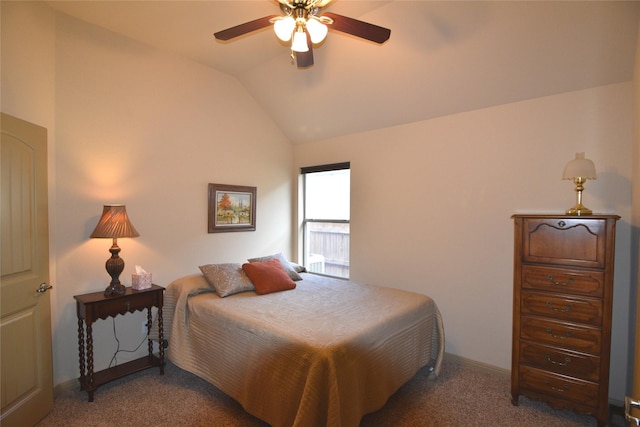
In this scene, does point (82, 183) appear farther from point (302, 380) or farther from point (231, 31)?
point (302, 380)

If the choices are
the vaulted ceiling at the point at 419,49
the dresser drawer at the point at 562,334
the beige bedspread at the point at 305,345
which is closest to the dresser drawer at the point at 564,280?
the dresser drawer at the point at 562,334

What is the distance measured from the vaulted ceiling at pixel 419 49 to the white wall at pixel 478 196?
0.69 ft

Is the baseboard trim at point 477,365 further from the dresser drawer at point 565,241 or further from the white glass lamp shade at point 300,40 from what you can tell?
the white glass lamp shade at point 300,40

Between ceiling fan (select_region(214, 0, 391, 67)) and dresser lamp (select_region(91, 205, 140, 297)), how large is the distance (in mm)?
1638

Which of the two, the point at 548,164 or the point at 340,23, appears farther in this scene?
the point at 548,164

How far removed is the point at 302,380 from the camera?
1832 millimetres

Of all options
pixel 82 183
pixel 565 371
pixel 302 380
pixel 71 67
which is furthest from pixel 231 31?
pixel 565 371

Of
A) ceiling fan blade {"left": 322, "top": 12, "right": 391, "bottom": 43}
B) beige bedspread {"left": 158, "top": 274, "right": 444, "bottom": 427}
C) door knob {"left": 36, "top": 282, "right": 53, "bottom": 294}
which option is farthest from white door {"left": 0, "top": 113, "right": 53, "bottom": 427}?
ceiling fan blade {"left": 322, "top": 12, "right": 391, "bottom": 43}

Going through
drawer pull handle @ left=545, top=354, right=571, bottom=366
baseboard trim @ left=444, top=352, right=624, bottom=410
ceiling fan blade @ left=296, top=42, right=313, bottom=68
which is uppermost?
ceiling fan blade @ left=296, top=42, right=313, bottom=68

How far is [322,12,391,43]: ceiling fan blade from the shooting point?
70.9 inches

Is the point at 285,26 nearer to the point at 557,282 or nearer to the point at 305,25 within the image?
the point at 305,25

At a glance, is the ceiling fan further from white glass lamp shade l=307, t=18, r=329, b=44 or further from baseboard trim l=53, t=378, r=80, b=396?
baseboard trim l=53, t=378, r=80, b=396

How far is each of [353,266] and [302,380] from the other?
7.12 feet

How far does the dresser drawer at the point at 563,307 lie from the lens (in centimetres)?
212
